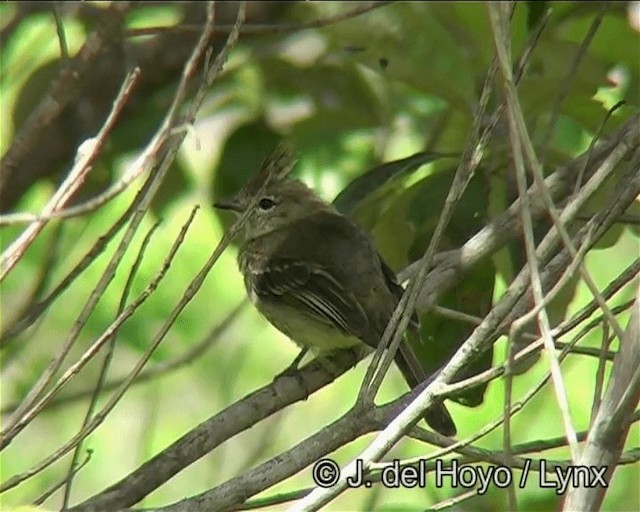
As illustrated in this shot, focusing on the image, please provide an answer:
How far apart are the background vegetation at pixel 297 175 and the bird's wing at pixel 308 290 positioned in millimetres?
260

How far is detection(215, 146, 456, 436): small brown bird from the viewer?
3.92 meters

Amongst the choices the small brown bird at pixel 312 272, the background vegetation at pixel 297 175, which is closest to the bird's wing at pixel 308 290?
the small brown bird at pixel 312 272

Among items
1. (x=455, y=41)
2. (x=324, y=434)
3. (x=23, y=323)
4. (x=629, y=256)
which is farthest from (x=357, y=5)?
(x=629, y=256)

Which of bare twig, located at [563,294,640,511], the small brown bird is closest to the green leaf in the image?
the small brown bird

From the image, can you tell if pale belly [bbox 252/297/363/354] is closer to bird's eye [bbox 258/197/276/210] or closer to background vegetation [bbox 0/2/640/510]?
background vegetation [bbox 0/2/640/510]

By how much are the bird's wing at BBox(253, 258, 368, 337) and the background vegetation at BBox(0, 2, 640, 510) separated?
0.26 m

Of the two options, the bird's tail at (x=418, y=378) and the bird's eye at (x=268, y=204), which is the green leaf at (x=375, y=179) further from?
the bird's eye at (x=268, y=204)

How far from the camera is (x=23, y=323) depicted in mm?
3328

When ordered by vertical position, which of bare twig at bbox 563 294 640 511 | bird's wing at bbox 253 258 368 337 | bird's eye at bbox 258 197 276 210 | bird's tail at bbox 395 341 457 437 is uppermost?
bird's eye at bbox 258 197 276 210

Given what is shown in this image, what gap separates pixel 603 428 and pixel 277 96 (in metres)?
2.77

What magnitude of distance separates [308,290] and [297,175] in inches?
15.9

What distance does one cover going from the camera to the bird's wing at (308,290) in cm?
411

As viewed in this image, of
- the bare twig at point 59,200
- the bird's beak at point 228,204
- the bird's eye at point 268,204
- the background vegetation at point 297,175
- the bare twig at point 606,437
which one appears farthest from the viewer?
the bird's eye at point 268,204

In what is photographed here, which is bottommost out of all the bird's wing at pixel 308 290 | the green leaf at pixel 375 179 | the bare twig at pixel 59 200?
the bare twig at pixel 59 200
